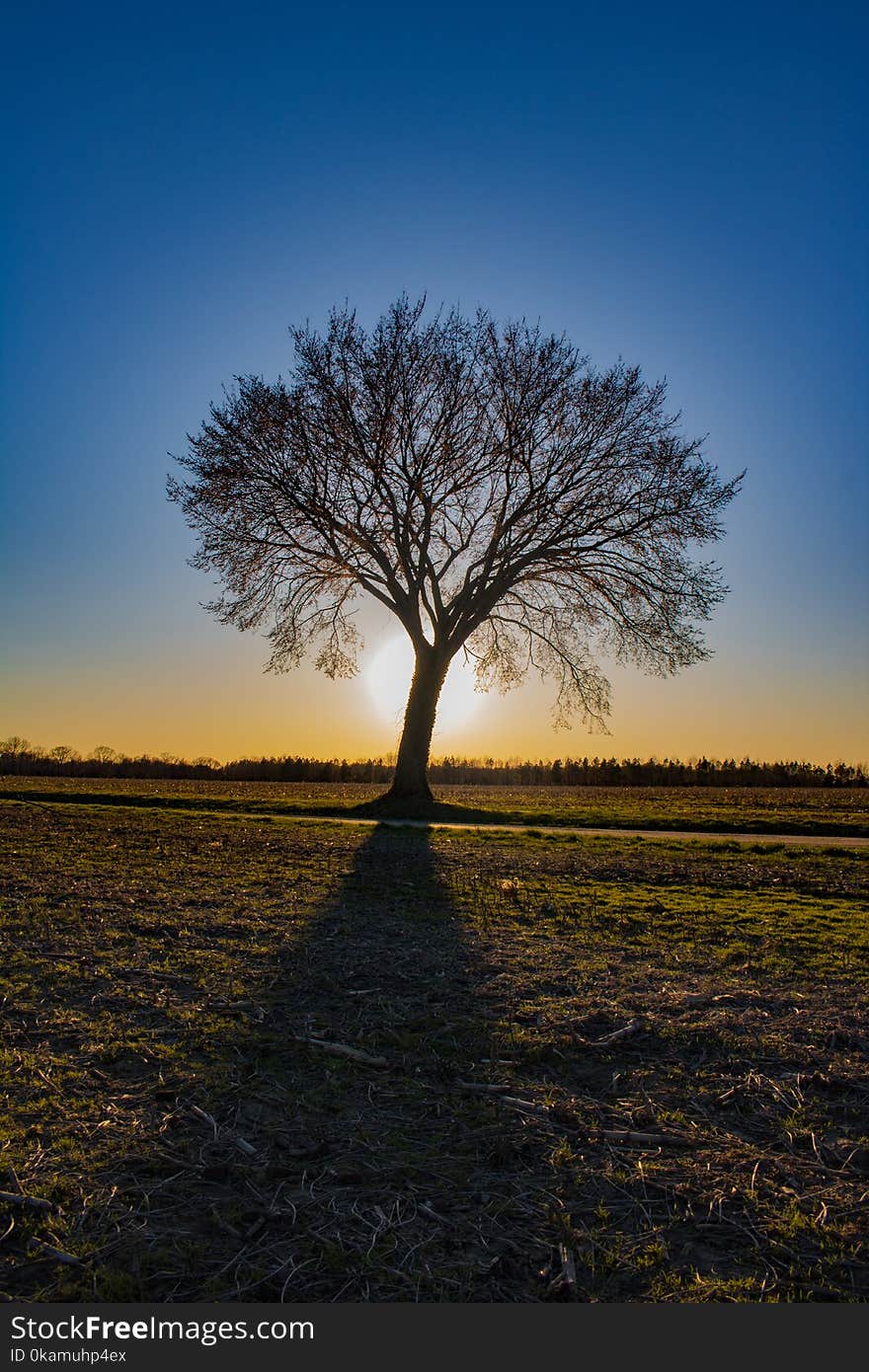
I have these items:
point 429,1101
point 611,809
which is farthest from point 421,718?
point 429,1101

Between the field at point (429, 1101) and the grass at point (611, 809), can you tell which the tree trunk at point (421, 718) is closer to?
the grass at point (611, 809)

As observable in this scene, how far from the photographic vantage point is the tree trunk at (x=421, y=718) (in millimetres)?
22625

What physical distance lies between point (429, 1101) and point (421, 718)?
19.1m

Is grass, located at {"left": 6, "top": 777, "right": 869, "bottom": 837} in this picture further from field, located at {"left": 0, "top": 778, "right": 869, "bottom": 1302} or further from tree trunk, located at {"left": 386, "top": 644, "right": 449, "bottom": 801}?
field, located at {"left": 0, "top": 778, "right": 869, "bottom": 1302}

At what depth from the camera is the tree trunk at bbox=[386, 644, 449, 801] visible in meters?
22.6

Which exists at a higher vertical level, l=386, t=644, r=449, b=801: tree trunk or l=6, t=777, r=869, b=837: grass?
l=386, t=644, r=449, b=801: tree trunk

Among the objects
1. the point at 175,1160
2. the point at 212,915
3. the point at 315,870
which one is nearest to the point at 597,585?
the point at 315,870

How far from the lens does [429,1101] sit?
3.85 metres

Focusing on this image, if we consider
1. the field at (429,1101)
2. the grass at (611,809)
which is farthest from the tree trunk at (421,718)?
the field at (429,1101)

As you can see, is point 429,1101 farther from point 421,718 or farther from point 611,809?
point 421,718

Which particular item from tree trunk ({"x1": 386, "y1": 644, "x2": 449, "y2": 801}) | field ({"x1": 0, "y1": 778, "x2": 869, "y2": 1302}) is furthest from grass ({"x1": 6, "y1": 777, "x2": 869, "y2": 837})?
field ({"x1": 0, "y1": 778, "x2": 869, "y2": 1302})

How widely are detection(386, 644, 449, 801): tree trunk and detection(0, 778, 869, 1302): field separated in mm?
13980

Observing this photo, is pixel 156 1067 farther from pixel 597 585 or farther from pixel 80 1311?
pixel 597 585

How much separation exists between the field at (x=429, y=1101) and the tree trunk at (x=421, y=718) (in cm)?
1398
